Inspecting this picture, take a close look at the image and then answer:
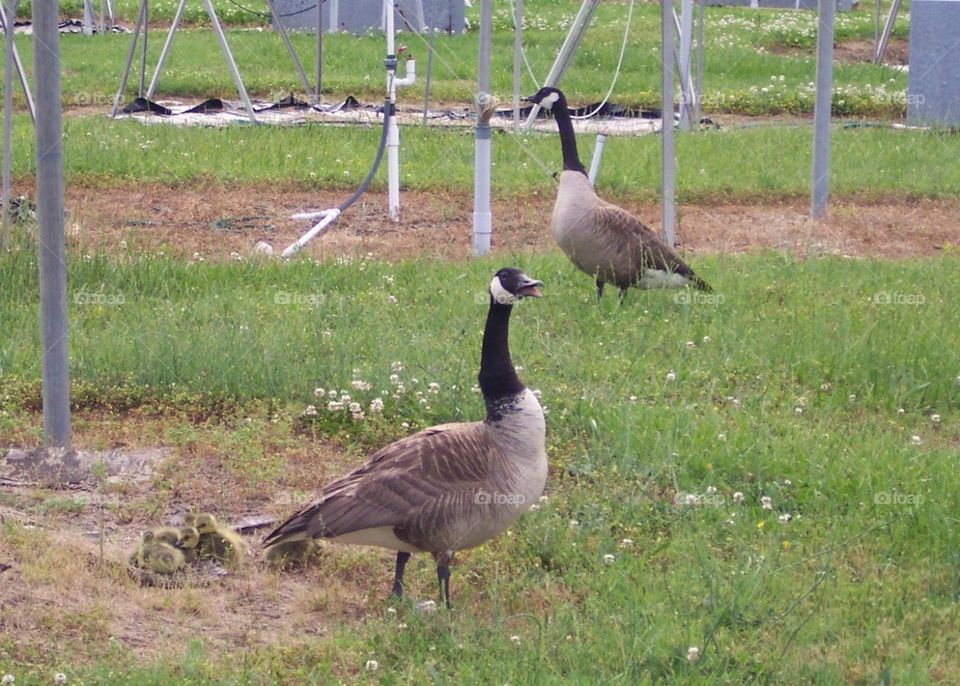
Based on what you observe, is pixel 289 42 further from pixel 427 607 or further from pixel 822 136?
pixel 427 607

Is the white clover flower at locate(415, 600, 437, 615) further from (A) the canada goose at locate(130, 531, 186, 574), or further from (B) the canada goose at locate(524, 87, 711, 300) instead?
(B) the canada goose at locate(524, 87, 711, 300)

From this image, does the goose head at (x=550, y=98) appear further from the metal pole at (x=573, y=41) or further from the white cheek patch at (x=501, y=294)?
the white cheek patch at (x=501, y=294)

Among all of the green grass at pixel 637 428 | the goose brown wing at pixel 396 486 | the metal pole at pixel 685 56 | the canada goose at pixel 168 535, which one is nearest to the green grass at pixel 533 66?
the metal pole at pixel 685 56

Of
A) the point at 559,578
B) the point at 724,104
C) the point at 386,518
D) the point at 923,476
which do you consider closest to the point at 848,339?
the point at 923,476

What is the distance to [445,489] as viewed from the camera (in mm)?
5137

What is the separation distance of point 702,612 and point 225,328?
3.75 metres

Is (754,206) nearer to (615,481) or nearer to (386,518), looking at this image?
(615,481)

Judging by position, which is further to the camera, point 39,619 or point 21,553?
point 21,553

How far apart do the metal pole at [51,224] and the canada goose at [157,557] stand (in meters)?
1.18

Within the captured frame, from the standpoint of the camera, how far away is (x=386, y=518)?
5.05 meters

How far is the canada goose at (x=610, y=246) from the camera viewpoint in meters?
8.80

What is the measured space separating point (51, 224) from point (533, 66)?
15.9m

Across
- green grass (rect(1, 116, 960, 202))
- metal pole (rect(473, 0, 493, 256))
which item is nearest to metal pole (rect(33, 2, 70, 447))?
metal pole (rect(473, 0, 493, 256))

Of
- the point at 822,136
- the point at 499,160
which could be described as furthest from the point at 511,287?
the point at 499,160
